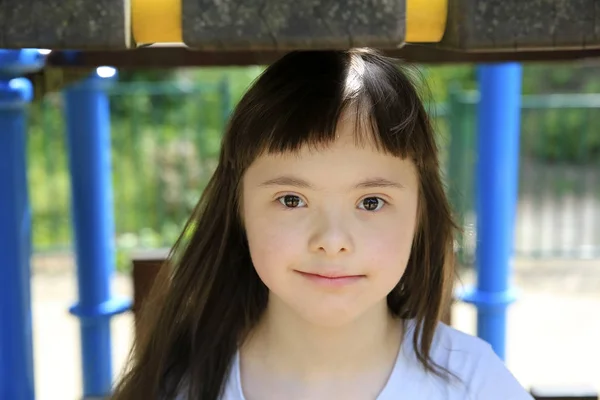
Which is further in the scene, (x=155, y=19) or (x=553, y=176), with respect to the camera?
(x=553, y=176)

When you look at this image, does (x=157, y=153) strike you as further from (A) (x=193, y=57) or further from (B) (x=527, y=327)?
(A) (x=193, y=57)

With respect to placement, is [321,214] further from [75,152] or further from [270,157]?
[75,152]

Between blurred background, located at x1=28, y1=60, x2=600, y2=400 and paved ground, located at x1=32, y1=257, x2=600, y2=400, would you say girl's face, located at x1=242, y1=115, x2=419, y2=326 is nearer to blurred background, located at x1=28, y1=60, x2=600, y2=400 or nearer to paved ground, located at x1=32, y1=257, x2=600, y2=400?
paved ground, located at x1=32, y1=257, x2=600, y2=400

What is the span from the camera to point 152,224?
530 centimetres

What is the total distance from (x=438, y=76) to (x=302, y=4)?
725 cm

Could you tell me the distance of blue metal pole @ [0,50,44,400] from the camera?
1.35 metres

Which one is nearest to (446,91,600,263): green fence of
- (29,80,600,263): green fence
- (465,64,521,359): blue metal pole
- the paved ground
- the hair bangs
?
(29,80,600,263): green fence

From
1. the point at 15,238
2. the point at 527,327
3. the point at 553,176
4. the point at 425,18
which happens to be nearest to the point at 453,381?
the point at 425,18

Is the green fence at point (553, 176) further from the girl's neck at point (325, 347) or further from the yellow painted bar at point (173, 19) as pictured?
the yellow painted bar at point (173, 19)

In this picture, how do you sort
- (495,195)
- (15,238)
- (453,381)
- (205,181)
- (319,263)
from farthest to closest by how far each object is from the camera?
(205,181) < (495,195) < (15,238) < (453,381) < (319,263)

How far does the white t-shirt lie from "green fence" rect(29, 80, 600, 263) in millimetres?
3841

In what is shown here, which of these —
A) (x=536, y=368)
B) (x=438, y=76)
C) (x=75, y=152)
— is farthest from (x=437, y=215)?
(x=438, y=76)

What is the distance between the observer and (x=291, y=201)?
104 cm

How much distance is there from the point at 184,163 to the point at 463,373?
4276mm
